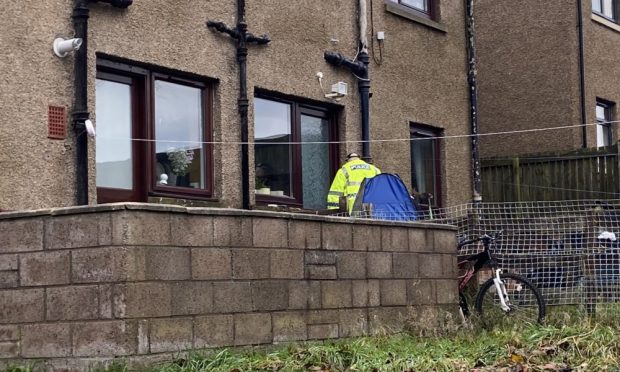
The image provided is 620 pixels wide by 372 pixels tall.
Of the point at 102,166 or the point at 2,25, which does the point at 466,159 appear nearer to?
the point at 102,166

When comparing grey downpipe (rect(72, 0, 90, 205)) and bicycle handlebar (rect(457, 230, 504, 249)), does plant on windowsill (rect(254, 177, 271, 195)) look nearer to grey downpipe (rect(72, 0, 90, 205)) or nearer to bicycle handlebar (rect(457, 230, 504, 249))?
bicycle handlebar (rect(457, 230, 504, 249))

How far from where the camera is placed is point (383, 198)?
10.3 metres

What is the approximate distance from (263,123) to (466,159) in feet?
13.3

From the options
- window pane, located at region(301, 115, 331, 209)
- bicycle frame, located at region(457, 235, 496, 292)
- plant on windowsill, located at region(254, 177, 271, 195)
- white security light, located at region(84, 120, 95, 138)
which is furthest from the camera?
window pane, located at region(301, 115, 331, 209)

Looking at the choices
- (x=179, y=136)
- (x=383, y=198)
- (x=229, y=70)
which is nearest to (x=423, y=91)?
(x=383, y=198)

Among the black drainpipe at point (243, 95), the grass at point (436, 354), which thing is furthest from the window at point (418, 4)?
the grass at point (436, 354)

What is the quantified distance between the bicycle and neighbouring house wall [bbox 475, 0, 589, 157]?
26.2ft

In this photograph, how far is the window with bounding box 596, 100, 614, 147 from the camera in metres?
18.3

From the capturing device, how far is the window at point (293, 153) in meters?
10.8

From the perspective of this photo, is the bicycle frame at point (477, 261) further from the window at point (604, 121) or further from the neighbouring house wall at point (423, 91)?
the window at point (604, 121)

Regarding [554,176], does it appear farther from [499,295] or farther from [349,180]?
[499,295]

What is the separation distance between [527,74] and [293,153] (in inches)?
317

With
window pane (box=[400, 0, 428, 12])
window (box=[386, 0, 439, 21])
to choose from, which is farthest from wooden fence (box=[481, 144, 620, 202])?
window pane (box=[400, 0, 428, 12])

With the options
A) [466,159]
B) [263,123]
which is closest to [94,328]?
[263,123]
